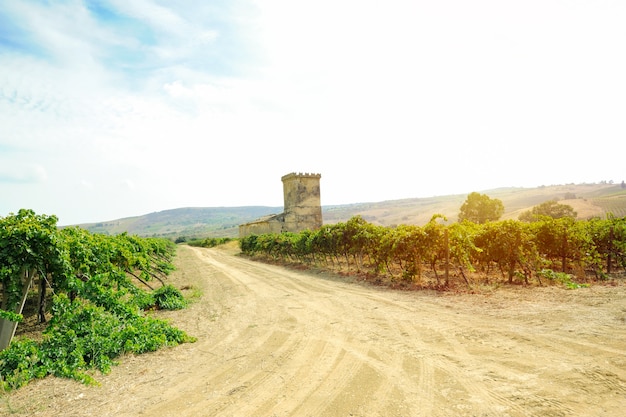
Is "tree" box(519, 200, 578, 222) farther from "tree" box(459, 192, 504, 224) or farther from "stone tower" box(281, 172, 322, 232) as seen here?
"stone tower" box(281, 172, 322, 232)

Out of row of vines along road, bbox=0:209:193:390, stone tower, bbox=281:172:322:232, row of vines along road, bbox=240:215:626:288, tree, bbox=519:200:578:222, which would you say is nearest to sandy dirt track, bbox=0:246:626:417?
row of vines along road, bbox=0:209:193:390

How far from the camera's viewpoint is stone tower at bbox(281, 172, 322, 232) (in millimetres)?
45188

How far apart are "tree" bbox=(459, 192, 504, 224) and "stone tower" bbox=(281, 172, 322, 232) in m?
23.5

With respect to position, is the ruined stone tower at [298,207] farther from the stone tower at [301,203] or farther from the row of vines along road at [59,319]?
the row of vines along road at [59,319]

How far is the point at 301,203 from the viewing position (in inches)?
1791

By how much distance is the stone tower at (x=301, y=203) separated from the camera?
4519 cm

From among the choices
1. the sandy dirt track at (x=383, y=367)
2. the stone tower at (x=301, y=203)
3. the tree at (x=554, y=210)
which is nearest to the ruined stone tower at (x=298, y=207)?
the stone tower at (x=301, y=203)

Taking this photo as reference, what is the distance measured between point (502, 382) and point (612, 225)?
12739 mm

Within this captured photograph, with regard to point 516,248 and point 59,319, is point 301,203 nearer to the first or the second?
point 516,248

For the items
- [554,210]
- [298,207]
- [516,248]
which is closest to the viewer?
[516,248]

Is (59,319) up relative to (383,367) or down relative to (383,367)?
up

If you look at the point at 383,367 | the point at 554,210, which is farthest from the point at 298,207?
the point at 383,367

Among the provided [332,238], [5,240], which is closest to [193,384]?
[5,240]

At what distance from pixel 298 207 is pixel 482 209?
27653mm
